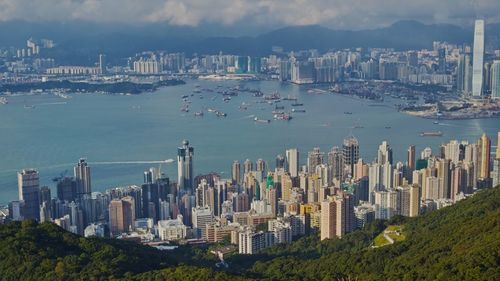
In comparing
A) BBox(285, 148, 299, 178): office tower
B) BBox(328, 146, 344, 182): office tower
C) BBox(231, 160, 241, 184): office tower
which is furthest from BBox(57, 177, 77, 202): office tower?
BBox(328, 146, 344, 182): office tower

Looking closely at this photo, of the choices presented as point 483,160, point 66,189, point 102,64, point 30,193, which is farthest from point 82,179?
point 102,64

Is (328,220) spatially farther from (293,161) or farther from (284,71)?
(284,71)

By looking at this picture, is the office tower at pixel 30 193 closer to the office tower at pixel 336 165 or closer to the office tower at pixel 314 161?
the office tower at pixel 314 161

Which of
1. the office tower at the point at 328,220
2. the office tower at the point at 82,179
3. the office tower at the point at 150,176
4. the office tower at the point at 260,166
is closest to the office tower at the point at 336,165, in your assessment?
the office tower at the point at 260,166

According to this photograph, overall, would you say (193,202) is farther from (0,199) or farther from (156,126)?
(156,126)

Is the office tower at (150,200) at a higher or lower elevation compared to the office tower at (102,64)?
lower

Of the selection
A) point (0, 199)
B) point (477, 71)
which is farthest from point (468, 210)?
point (477, 71)
